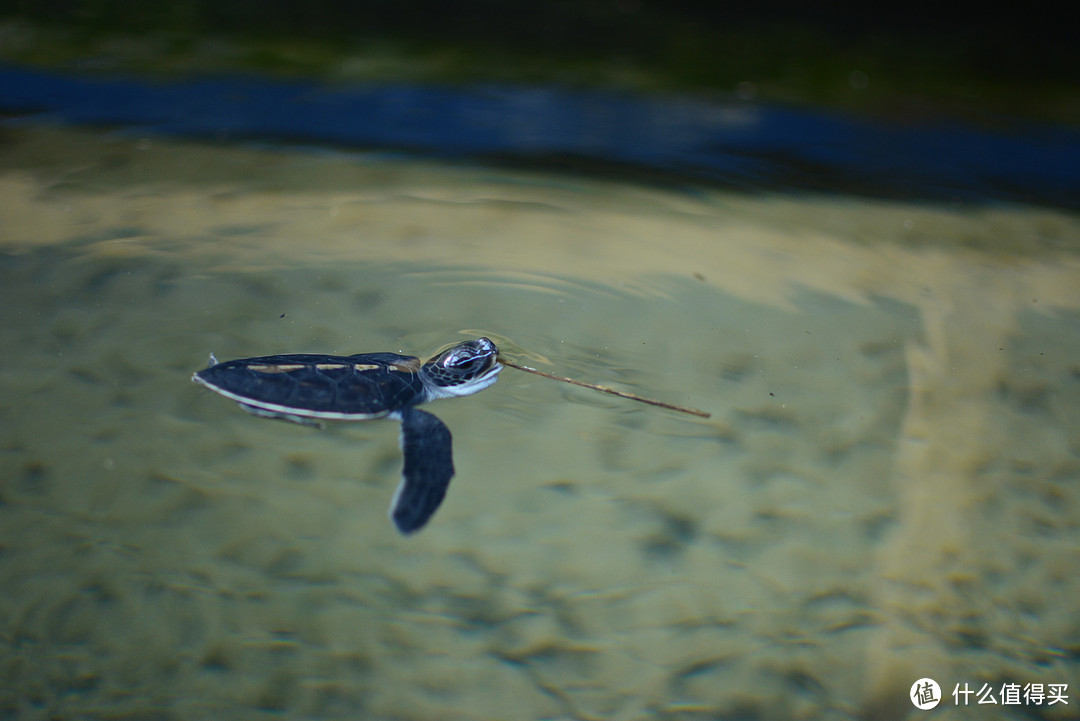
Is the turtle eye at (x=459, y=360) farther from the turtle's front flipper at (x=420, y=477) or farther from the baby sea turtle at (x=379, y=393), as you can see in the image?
the turtle's front flipper at (x=420, y=477)

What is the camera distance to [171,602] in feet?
4.28

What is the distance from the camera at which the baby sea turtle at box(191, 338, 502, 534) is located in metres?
1.43

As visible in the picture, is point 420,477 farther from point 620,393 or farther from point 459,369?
point 620,393

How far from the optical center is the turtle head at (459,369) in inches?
65.2

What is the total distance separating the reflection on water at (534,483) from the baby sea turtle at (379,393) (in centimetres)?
8

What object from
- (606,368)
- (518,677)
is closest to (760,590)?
(518,677)

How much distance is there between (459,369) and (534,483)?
374 millimetres

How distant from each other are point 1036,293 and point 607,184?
1868 mm

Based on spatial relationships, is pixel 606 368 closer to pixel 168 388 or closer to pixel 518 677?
pixel 518 677

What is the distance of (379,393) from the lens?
1.59 meters

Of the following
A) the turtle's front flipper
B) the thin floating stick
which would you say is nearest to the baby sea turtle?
the turtle's front flipper

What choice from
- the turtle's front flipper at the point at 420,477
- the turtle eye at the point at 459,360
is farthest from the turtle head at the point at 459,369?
the turtle's front flipper at the point at 420,477

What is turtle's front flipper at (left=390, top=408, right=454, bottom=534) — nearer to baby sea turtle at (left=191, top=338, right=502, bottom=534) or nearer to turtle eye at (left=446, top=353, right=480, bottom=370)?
baby sea turtle at (left=191, top=338, right=502, bottom=534)

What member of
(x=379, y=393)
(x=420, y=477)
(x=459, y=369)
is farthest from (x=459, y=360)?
(x=420, y=477)
